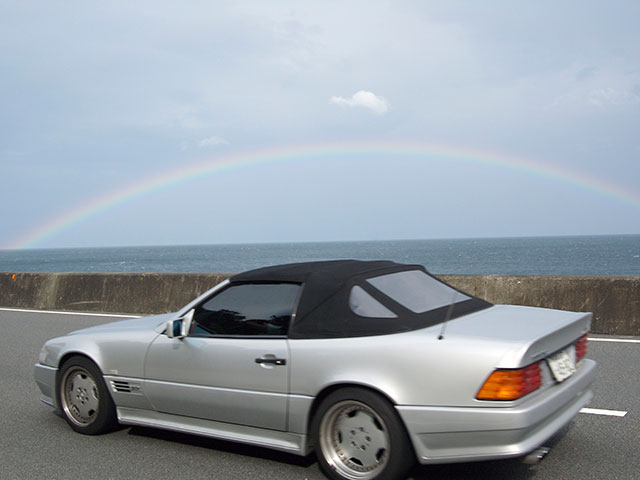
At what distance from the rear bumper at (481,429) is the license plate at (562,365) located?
4.8 inches

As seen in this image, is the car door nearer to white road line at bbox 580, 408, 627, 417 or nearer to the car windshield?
the car windshield

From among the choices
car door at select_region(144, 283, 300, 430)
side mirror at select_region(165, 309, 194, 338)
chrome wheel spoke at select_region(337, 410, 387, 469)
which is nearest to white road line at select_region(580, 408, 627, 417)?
chrome wheel spoke at select_region(337, 410, 387, 469)

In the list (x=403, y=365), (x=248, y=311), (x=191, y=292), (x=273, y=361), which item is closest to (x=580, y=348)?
(x=403, y=365)

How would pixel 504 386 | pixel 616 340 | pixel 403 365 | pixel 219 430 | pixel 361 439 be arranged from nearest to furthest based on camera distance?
pixel 504 386 < pixel 403 365 < pixel 361 439 < pixel 219 430 < pixel 616 340

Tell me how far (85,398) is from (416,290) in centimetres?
271

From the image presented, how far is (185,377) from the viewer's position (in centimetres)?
457

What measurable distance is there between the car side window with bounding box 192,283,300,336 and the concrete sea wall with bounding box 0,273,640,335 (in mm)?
6434

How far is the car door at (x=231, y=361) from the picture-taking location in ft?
13.8

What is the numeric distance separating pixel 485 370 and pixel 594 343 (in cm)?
561

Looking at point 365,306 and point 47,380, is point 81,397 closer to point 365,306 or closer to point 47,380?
point 47,380

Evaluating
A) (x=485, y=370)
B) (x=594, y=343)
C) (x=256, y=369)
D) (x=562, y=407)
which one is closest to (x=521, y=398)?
(x=485, y=370)

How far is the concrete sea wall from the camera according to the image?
937cm

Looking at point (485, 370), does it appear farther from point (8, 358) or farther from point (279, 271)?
point (8, 358)

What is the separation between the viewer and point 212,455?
4664 mm
